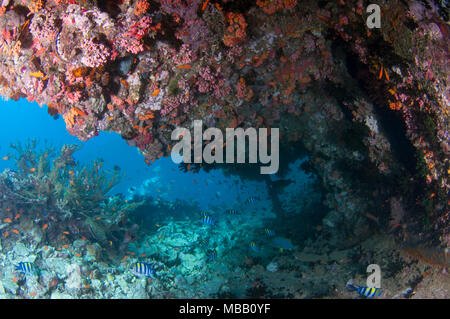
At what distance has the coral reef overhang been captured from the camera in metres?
4.36

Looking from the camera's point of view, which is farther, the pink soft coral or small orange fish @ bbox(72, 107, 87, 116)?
small orange fish @ bbox(72, 107, 87, 116)

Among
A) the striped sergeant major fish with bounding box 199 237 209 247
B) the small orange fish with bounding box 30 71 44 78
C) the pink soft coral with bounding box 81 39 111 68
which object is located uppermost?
the pink soft coral with bounding box 81 39 111 68

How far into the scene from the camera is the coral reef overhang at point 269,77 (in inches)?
171

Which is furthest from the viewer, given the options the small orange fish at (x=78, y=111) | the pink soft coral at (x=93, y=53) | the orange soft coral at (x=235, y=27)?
the orange soft coral at (x=235, y=27)

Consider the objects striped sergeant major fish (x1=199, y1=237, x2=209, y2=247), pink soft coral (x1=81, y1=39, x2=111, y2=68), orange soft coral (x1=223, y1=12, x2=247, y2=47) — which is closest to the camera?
pink soft coral (x1=81, y1=39, x2=111, y2=68)

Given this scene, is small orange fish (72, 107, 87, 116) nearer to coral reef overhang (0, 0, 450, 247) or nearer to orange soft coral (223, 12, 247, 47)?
coral reef overhang (0, 0, 450, 247)

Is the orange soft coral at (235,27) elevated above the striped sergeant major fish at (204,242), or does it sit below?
above

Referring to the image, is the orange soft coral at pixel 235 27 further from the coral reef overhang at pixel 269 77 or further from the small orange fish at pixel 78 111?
the small orange fish at pixel 78 111

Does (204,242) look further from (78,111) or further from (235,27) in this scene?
(235,27)

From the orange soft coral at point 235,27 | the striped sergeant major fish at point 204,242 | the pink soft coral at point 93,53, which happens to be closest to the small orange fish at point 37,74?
the pink soft coral at point 93,53

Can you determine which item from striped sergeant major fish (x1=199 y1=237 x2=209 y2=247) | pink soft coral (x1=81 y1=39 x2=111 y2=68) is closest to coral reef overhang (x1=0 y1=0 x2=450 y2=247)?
pink soft coral (x1=81 y1=39 x2=111 y2=68)

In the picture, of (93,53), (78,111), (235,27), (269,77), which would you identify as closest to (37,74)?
(78,111)

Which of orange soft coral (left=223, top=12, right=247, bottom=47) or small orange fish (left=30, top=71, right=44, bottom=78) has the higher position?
orange soft coral (left=223, top=12, right=247, bottom=47)

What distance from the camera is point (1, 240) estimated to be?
24.0 feet
